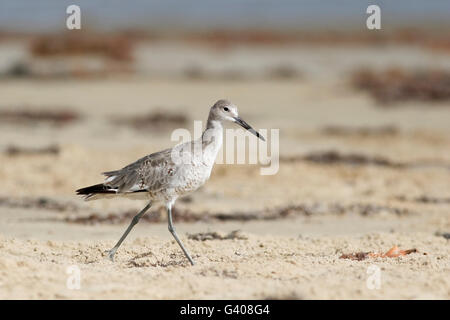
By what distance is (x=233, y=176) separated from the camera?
41.3 feet

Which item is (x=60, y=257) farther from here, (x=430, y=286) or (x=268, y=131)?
(x=268, y=131)

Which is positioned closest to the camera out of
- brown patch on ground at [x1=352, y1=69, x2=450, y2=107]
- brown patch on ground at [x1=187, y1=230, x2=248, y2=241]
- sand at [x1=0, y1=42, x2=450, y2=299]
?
sand at [x1=0, y1=42, x2=450, y2=299]

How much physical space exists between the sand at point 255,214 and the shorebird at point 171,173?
56 centimetres

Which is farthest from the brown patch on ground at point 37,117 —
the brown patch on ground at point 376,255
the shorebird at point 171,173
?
the brown patch on ground at point 376,255

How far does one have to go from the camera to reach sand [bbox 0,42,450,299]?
6.31 meters

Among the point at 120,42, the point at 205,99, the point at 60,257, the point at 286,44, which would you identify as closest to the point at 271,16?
the point at 286,44

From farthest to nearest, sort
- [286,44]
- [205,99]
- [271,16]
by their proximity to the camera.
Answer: [271,16] < [286,44] < [205,99]

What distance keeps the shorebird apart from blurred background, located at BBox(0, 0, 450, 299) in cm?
56

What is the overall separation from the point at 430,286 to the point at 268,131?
11.0 m

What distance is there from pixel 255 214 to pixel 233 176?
2281 millimetres

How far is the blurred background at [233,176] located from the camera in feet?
21.6

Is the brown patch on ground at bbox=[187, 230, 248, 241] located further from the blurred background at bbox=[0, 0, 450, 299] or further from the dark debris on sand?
the dark debris on sand

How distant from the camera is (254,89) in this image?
2575 centimetres

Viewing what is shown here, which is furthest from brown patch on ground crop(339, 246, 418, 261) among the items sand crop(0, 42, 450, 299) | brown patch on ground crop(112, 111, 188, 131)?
brown patch on ground crop(112, 111, 188, 131)
